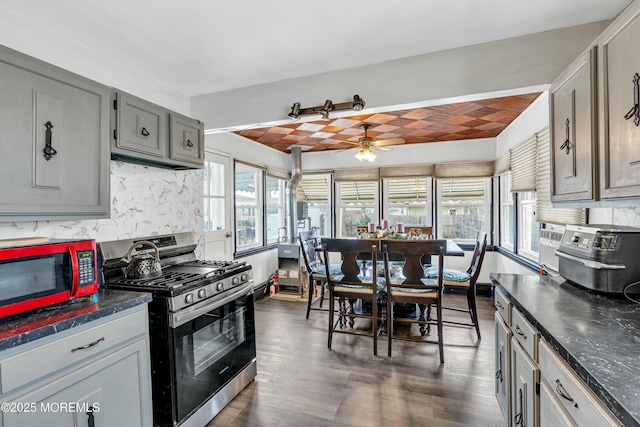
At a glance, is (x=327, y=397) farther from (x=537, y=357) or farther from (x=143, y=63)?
(x=143, y=63)

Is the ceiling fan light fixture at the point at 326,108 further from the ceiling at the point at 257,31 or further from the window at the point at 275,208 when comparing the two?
the window at the point at 275,208

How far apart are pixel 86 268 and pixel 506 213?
4.82m

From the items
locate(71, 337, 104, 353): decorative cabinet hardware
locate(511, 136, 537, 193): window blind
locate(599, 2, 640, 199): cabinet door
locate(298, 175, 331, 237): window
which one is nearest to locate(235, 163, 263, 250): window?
locate(298, 175, 331, 237): window

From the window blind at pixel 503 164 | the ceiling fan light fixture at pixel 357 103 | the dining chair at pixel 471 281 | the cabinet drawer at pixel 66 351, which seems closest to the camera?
the cabinet drawer at pixel 66 351

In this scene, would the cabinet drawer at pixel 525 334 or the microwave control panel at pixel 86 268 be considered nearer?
the cabinet drawer at pixel 525 334

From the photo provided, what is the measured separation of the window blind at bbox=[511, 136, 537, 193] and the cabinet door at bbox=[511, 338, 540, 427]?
7.07 ft

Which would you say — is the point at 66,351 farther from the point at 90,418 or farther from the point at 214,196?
the point at 214,196

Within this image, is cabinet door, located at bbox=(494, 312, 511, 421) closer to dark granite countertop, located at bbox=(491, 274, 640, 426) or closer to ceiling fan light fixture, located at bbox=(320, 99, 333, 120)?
dark granite countertop, located at bbox=(491, 274, 640, 426)

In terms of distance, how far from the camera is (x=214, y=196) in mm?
3605

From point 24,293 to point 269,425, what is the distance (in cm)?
148

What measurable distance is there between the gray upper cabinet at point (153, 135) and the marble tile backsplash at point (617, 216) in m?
2.93

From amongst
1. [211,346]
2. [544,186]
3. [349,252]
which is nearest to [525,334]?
[349,252]

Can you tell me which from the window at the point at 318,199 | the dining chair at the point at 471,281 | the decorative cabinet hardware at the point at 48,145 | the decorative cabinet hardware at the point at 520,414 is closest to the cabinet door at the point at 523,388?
the decorative cabinet hardware at the point at 520,414

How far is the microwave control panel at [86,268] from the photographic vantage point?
4.97 ft
